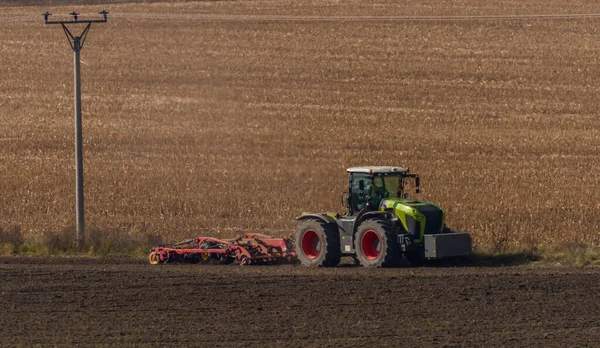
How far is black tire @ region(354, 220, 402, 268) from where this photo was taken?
18125 mm

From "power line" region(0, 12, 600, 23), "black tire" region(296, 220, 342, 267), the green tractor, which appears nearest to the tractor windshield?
the green tractor

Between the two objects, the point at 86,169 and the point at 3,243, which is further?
the point at 86,169

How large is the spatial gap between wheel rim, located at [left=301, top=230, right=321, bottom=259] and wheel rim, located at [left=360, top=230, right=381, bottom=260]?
1084mm

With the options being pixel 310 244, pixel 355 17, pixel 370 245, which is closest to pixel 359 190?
pixel 370 245

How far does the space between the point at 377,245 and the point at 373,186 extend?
1.12 m

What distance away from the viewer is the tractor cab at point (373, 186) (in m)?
19.1

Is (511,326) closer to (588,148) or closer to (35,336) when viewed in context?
(35,336)

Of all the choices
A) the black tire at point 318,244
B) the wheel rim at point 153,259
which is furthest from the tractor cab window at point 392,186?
the wheel rim at point 153,259

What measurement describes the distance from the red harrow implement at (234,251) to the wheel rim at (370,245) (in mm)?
1706

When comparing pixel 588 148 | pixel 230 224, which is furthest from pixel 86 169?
pixel 588 148

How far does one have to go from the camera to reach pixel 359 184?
62.9 feet

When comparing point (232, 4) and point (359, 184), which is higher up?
point (232, 4)

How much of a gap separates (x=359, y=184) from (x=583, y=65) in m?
24.2

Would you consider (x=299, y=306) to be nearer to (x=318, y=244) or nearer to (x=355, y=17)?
(x=318, y=244)
